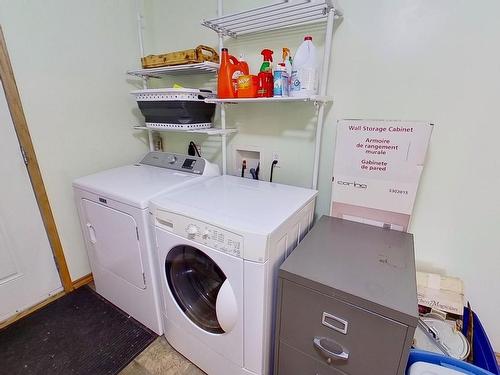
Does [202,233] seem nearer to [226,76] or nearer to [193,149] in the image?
[226,76]

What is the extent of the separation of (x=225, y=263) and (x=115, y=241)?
86 cm

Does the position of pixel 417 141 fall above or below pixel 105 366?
above

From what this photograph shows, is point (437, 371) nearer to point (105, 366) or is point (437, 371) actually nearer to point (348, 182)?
point (348, 182)

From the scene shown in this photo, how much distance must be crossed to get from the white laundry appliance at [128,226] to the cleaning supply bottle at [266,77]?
61 cm

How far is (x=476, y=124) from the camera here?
1110 mm

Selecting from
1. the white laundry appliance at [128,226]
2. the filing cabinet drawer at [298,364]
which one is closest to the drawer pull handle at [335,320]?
the filing cabinet drawer at [298,364]

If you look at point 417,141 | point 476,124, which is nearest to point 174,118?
point 417,141

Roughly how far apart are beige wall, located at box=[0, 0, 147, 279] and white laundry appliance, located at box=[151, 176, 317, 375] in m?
0.99

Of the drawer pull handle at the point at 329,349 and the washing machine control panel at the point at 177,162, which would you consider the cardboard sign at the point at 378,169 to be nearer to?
the drawer pull handle at the point at 329,349

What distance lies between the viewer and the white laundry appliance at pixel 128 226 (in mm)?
1323

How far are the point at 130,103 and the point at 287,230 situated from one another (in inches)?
68.9

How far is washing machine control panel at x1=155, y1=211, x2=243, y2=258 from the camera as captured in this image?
96cm

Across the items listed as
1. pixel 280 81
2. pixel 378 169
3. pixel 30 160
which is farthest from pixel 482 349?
pixel 30 160

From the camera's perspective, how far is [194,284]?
1.33 meters
